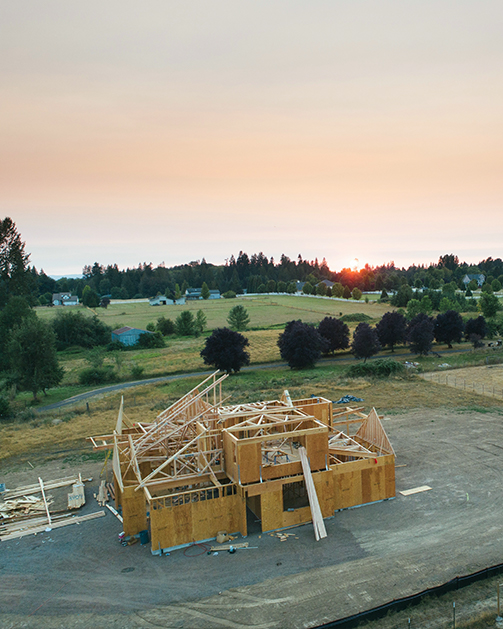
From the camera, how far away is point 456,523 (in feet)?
57.6

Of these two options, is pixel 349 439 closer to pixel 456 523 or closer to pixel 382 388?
pixel 456 523

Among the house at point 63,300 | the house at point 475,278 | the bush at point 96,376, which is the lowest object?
the bush at point 96,376

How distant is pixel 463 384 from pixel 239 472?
1226 inches

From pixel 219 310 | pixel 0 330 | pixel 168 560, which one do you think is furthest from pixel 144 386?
pixel 219 310

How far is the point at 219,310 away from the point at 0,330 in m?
66.4

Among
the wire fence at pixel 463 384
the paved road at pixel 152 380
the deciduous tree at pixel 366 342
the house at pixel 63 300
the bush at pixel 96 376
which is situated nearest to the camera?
the wire fence at pixel 463 384

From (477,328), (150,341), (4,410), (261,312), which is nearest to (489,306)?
(477,328)

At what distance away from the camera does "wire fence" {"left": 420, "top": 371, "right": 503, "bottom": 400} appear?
38.0 meters

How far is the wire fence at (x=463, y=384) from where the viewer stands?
38.0 meters

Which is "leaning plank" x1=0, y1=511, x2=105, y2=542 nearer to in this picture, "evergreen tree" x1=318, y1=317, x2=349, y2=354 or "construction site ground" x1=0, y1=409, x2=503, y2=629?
"construction site ground" x1=0, y1=409, x2=503, y2=629

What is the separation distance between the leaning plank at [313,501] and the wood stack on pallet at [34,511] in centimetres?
908

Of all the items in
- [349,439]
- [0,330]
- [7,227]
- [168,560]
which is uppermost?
[7,227]

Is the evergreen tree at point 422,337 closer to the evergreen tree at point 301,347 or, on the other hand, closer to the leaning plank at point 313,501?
the evergreen tree at point 301,347

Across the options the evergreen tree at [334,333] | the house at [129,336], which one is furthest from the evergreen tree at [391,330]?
the house at [129,336]
